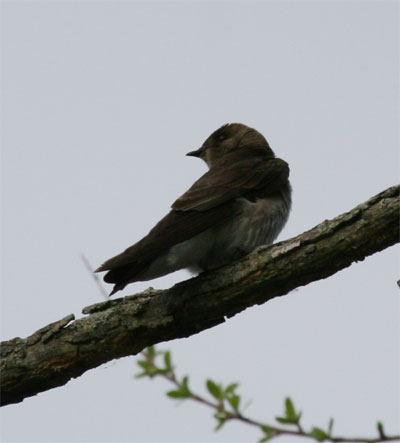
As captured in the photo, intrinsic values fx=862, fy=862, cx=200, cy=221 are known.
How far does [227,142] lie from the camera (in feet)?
27.3

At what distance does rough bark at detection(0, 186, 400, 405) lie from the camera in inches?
205

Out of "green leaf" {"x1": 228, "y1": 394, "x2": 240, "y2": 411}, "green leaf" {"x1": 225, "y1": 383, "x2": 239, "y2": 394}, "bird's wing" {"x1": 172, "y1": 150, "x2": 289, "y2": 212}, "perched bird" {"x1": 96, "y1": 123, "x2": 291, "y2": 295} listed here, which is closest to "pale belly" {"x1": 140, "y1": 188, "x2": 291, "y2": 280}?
"perched bird" {"x1": 96, "y1": 123, "x2": 291, "y2": 295}

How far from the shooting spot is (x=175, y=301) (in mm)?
5488

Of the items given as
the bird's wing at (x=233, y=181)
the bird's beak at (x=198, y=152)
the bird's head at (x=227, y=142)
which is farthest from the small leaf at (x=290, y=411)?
the bird's beak at (x=198, y=152)

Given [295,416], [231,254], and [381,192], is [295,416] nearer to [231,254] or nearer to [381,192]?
[381,192]

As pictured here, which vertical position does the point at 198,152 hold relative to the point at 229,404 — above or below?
above

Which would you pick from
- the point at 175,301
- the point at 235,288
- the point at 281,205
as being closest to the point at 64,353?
the point at 175,301

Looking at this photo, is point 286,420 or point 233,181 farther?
point 233,181

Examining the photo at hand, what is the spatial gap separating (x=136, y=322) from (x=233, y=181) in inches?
54.0

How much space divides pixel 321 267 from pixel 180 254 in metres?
1.16

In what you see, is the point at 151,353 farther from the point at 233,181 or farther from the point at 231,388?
the point at 233,181

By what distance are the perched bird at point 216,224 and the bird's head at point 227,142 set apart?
1.08 metres

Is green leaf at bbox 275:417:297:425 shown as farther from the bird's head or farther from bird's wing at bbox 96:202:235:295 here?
the bird's head

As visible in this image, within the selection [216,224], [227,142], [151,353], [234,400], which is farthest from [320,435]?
[227,142]
